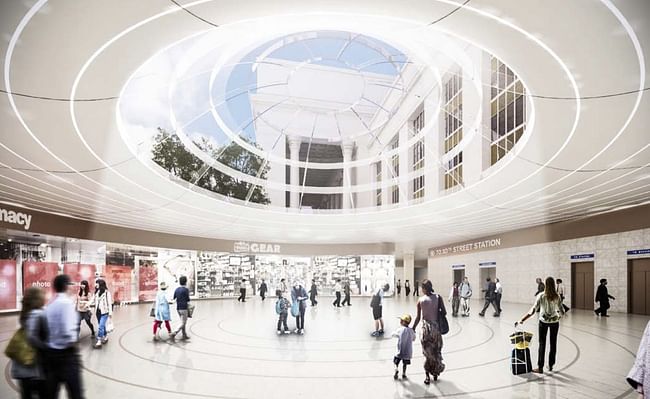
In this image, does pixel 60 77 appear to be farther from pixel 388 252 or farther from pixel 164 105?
pixel 388 252

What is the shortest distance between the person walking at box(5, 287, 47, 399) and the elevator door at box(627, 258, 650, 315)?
21092 mm

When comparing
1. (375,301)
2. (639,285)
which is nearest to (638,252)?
(639,285)

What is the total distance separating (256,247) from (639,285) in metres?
23.9

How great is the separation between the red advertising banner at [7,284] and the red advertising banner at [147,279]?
28.4ft

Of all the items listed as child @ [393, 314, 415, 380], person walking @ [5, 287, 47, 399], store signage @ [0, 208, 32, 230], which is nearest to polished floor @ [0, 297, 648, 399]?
child @ [393, 314, 415, 380]

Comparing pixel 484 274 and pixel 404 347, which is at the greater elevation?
pixel 404 347

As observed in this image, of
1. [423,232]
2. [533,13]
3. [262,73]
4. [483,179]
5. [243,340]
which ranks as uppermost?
[262,73]

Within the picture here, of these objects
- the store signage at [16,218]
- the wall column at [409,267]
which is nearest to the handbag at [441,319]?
the store signage at [16,218]

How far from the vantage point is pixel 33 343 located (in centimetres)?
496

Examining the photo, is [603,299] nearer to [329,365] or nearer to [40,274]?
[329,365]

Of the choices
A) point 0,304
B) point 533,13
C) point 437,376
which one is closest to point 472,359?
point 437,376

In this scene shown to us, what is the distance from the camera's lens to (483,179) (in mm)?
14742

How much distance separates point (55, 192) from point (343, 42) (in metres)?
10.8

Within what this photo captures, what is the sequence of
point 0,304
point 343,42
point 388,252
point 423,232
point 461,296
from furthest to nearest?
point 388,252 → point 423,232 → point 461,296 → point 0,304 → point 343,42
